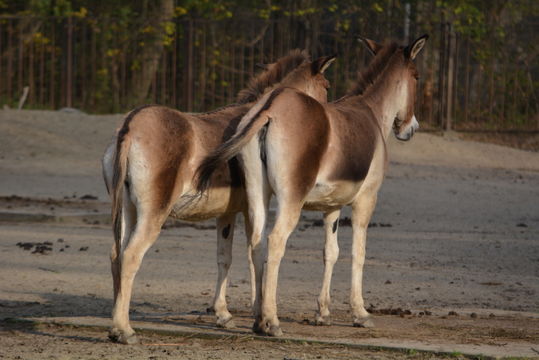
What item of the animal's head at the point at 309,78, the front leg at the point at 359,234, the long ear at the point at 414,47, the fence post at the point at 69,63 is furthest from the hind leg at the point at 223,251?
the fence post at the point at 69,63

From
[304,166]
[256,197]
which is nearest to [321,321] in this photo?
A: [256,197]

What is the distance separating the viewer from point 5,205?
15.1 metres

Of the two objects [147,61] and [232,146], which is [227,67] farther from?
[232,146]

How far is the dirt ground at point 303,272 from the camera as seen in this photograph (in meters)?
7.13

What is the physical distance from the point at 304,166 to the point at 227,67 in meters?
17.2

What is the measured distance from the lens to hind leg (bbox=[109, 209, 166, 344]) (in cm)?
690

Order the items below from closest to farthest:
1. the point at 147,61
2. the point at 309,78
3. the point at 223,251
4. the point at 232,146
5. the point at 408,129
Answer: the point at 232,146
the point at 223,251
the point at 309,78
the point at 408,129
the point at 147,61

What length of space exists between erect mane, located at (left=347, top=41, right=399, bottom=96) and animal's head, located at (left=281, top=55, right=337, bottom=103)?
39cm

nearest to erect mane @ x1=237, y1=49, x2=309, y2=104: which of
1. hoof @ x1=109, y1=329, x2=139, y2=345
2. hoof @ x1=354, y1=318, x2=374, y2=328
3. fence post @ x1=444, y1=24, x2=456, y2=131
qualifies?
hoof @ x1=354, y1=318, x2=374, y2=328

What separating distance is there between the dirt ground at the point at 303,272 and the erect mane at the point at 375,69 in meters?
1.78

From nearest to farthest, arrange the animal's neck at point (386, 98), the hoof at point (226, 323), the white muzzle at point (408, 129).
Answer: the hoof at point (226, 323) → the animal's neck at point (386, 98) → the white muzzle at point (408, 129)

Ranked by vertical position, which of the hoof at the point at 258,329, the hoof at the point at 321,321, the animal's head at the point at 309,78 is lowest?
the hoof at the point at 321,321

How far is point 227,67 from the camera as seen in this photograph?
79.5 ft

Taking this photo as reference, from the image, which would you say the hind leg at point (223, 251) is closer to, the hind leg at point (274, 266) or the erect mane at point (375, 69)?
the hind leg at point (274, 266)
